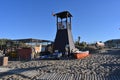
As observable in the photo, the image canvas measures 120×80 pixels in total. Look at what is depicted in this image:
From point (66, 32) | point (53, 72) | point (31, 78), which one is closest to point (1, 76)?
point (31, 78)

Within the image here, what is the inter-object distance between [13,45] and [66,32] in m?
14.0

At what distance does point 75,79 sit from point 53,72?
81.7 inches

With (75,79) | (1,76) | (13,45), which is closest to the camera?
(75,79)

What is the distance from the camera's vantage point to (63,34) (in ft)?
72.2

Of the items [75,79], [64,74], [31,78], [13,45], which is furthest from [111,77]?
[13,45]

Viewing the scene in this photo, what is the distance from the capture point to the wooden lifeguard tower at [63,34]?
21.5 m

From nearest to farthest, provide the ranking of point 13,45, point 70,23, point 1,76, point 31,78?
point 31,78
point 1,76
point 70,23
point 13,45

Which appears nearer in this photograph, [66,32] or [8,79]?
[8,79]

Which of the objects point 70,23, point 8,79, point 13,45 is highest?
point 70,23

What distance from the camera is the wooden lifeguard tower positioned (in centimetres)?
2152

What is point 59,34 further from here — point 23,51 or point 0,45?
point 0,45

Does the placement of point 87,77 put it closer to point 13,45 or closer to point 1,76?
point 1,76

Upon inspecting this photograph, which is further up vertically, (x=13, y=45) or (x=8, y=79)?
(x=13, y=45)

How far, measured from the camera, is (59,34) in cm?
2233
